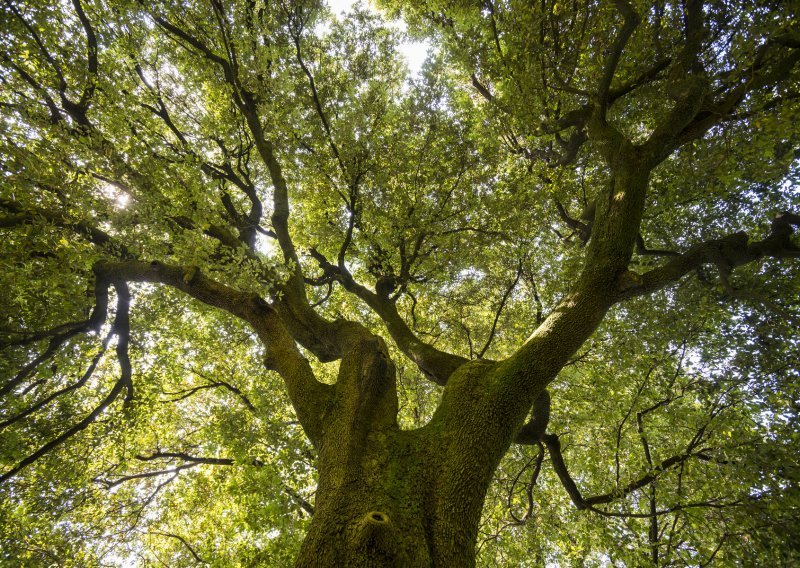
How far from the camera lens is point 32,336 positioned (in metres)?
7.05

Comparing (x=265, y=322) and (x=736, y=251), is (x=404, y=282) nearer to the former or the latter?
(x=265, y=322)

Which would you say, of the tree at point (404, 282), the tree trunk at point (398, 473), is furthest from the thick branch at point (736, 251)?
the tree trunk at point (398, 473)

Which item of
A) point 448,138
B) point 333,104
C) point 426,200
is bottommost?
point 426,200

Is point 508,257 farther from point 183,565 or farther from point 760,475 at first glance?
point 183,565

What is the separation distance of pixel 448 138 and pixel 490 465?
899 cm

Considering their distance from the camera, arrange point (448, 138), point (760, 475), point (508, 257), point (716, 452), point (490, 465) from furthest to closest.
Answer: point (508, 257) < point (448, 138) < point (716, 452) < point (760, 475) < point (490, 465)

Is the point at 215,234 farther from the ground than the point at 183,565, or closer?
farther from the ground

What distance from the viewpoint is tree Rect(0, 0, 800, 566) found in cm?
529

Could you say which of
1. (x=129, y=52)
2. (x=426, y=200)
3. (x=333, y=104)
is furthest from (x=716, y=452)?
(x=129, y=52)

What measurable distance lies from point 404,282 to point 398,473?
22.2ft

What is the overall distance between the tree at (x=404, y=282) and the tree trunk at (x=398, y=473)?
0.03 meters

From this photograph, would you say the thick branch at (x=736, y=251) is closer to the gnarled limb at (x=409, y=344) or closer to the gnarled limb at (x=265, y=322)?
the gnarled limb at (x=409, y=344)

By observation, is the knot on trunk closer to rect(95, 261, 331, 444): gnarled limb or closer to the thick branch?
rect(95, 261, 331, 444): gnarled limb

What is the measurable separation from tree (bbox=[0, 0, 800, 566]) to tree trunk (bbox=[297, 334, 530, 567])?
3 cm
